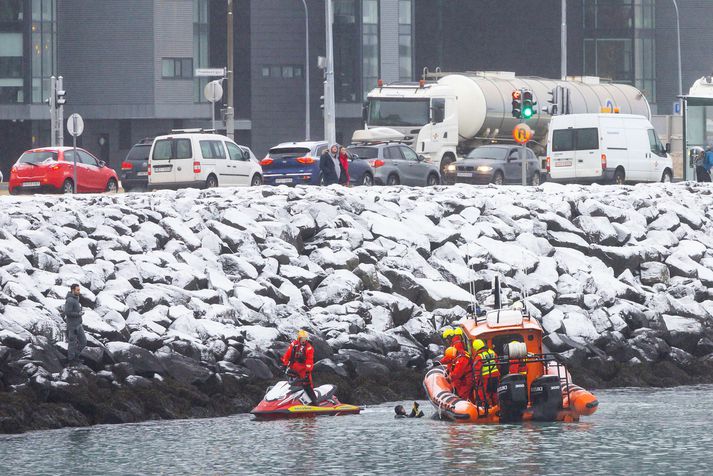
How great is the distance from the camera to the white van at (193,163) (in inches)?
1571

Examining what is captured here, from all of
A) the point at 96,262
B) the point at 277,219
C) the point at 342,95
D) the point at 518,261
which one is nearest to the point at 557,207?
the point at 518,261

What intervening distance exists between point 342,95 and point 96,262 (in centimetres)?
5052

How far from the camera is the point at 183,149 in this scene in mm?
40000

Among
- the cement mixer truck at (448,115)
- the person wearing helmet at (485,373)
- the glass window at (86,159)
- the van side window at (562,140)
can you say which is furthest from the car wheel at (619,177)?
the person wearing helmet at (485,373)

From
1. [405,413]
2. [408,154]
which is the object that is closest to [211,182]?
[408,154]

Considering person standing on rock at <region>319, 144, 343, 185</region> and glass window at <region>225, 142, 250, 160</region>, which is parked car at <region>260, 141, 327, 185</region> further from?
person standing on rock at <region>319, 144, 343, 185</region>

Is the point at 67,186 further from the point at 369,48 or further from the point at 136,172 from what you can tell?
the point at 369,48

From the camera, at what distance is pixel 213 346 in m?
25.2

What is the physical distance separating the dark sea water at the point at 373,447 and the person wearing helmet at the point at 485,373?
486mm

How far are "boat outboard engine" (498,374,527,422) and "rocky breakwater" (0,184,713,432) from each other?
387cm

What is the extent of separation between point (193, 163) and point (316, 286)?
1171 centimetres

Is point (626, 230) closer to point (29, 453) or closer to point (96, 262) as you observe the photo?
point (96, 262)

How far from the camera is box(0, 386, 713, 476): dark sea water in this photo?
19188mm

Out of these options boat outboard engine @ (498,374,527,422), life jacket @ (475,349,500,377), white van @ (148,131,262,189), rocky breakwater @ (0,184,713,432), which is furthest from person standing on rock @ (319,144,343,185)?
boat outboard engine @ (498,374,527,422)
